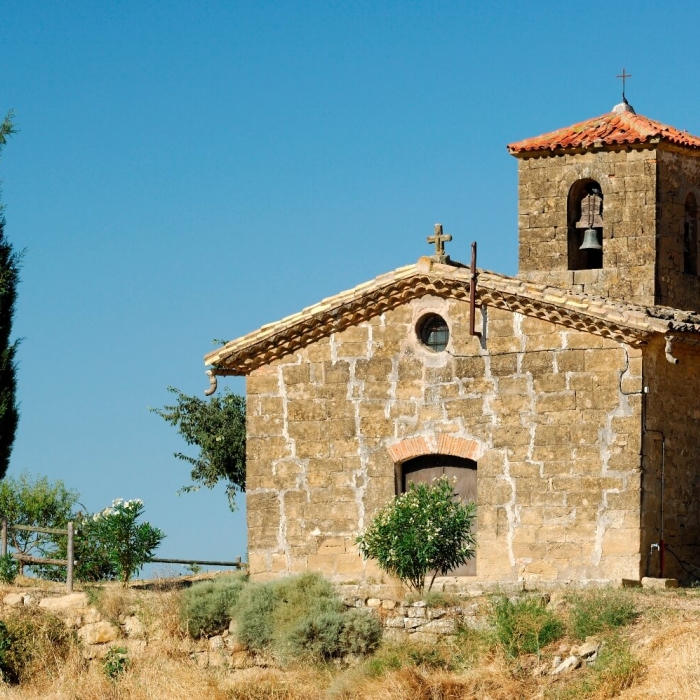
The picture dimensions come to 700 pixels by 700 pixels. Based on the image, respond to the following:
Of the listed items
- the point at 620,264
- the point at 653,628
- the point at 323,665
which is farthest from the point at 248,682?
the point at 620,264

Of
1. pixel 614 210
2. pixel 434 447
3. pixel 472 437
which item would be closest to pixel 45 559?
pixel 434 447

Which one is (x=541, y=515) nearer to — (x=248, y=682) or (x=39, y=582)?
(x=248, y=682)

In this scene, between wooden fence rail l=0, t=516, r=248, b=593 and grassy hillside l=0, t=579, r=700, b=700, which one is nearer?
grassy hillside l=0, t=579, r=700, b=700

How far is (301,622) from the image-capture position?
2342cm

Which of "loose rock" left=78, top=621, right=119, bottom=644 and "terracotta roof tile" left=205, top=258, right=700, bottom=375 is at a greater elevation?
"terracotta roof tile" left=205, top=258, right=700, bottom=375

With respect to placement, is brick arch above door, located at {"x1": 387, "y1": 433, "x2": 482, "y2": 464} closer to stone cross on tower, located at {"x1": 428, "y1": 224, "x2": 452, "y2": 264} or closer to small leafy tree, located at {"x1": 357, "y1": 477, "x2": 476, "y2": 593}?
small leafy tree, located at {"x1": 357, "y1": 477, "x2": 476, "y2": 593}

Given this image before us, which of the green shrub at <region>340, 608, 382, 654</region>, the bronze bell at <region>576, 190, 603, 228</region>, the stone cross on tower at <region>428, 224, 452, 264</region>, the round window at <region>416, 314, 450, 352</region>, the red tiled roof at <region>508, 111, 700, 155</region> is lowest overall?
the green shrub at <region>340, 608, 382, 654</region>

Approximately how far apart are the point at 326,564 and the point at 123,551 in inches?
135

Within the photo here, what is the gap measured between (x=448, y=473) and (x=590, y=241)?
533cm

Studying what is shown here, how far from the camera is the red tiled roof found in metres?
28.6

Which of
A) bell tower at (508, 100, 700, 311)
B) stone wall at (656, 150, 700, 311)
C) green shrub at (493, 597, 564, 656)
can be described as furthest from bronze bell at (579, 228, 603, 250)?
green shrub at (493, 597, 564, 656)

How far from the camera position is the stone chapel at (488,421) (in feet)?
80.8

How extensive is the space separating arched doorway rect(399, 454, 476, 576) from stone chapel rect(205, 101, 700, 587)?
0.09 ft

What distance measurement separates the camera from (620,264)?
28531mm
